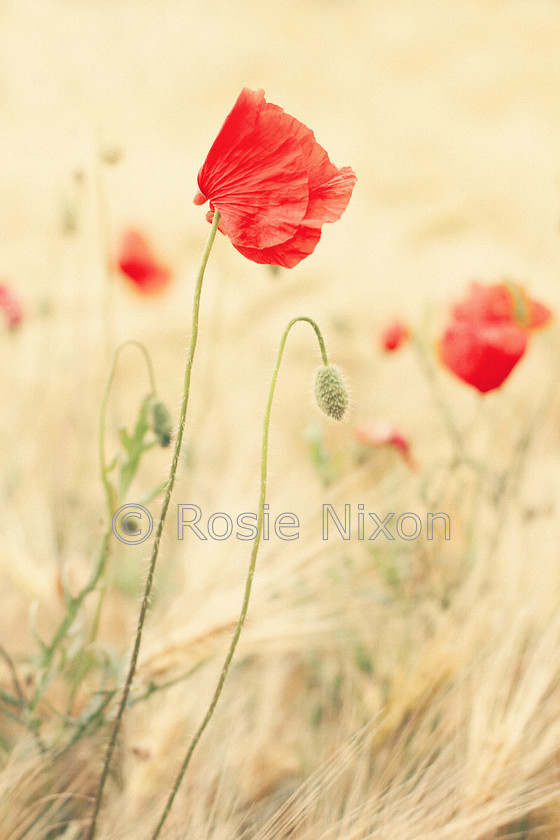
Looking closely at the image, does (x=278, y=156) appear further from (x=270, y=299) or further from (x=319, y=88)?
(x=319, y=88)

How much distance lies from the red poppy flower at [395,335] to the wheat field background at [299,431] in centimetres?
7

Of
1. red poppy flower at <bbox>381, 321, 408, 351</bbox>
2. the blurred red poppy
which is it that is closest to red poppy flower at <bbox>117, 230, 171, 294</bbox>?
red poppy flower at <bbox>381, 321, 408, 351</bbox>

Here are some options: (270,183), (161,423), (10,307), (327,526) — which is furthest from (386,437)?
(10,307)

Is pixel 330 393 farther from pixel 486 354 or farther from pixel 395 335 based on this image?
pixel 395 335

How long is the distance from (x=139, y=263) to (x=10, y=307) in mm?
238

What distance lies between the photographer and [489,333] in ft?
2.20

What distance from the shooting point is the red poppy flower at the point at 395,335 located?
0.98 m

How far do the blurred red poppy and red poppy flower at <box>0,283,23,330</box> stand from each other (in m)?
0.72

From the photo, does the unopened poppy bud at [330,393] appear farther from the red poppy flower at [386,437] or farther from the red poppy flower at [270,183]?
the red poppy flower at [386,437]

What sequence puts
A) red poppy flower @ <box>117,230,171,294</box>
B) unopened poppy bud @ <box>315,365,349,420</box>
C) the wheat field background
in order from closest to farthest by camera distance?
unopened poppy bud @ <box>315,365,349,420</box>
the wheat field background
red poppy flower @ <box>117,230,171,294</box>

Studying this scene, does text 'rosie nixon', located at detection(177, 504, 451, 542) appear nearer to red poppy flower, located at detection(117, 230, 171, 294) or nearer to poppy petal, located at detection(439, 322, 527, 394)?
poppy petal, located at detection(439, 322, 527, 394)

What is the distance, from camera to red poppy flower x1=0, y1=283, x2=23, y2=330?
106cm

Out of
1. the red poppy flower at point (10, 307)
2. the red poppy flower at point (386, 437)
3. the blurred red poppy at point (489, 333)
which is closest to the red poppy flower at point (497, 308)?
the blurred red poppy at point (489, 333)

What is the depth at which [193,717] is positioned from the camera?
690 mm
